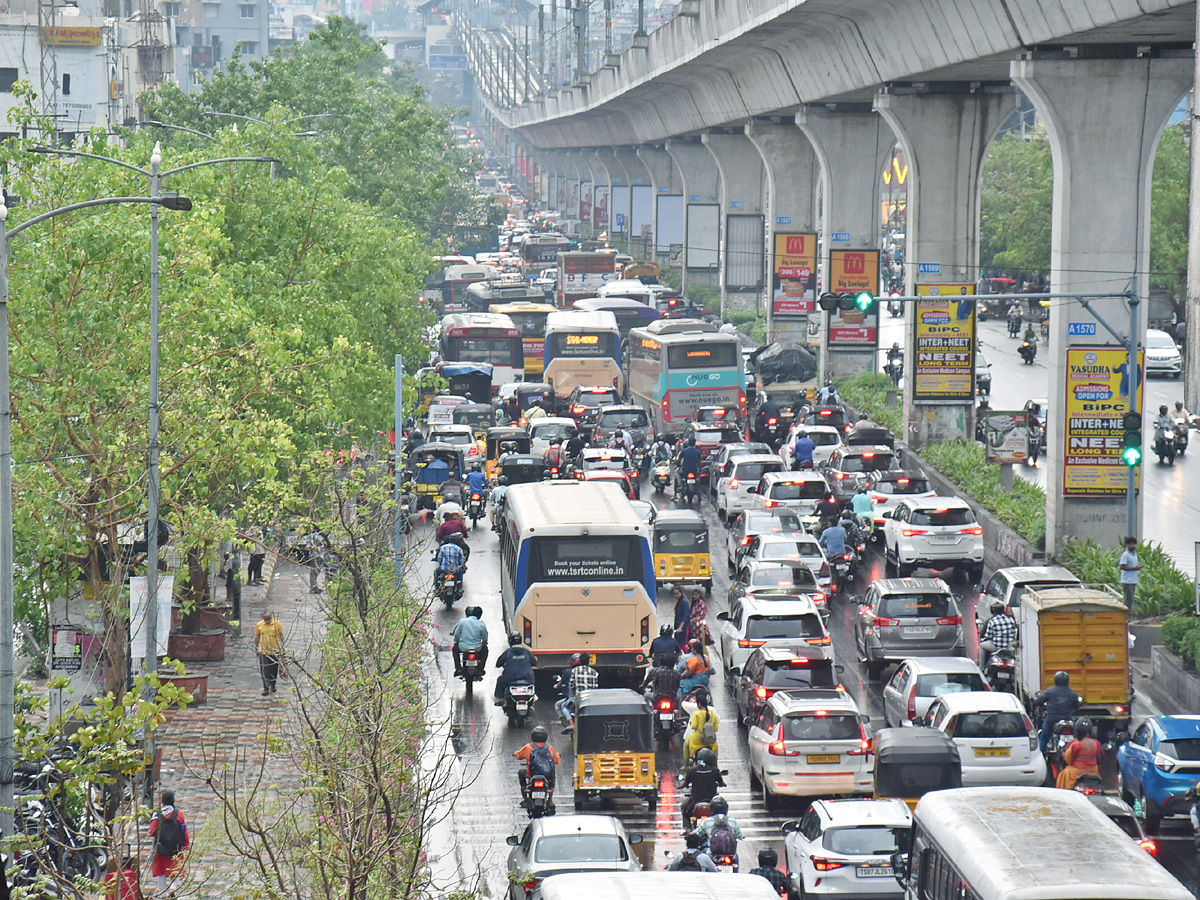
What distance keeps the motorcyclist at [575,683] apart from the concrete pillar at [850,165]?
37.9 meters

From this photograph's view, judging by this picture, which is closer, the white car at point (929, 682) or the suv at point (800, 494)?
the white car at point (929, 682)

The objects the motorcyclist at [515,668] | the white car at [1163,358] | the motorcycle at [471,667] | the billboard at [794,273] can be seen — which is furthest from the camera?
the billboard at [794,273]

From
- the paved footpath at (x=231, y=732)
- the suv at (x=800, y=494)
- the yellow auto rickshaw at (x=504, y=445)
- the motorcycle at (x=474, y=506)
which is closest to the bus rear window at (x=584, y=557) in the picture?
the paved footpath at (x=231, y=732)

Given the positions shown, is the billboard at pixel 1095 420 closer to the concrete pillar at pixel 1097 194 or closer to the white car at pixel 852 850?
the concrete pillar at pixel 1097 194

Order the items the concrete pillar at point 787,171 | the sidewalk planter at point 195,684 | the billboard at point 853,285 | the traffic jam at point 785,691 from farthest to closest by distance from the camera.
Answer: the concrete pillar at point 787,171, the billboard at point 853,285, the sidewalk planter at point 195,684, the traffic jam at point 785,691

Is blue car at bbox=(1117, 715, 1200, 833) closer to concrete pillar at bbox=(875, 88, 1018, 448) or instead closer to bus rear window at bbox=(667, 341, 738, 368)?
concrete pillar at bbox=(875, 88, 1018, 448)

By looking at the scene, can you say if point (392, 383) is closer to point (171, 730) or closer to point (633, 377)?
point (171, 730)

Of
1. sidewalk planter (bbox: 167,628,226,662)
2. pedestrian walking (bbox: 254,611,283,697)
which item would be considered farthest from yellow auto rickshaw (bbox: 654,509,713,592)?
pedestrian walking (bbox: 254,611,283,697)

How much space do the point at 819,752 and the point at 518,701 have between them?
6.03 meters

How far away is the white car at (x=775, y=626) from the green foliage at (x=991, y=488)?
1152cm

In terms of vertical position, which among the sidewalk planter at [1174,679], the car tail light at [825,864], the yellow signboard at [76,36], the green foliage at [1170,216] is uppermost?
the yellow signboard at [76,36]

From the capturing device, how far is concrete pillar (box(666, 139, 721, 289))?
9969cm

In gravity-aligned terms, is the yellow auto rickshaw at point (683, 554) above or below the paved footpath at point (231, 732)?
above

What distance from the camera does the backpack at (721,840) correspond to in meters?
17.9
